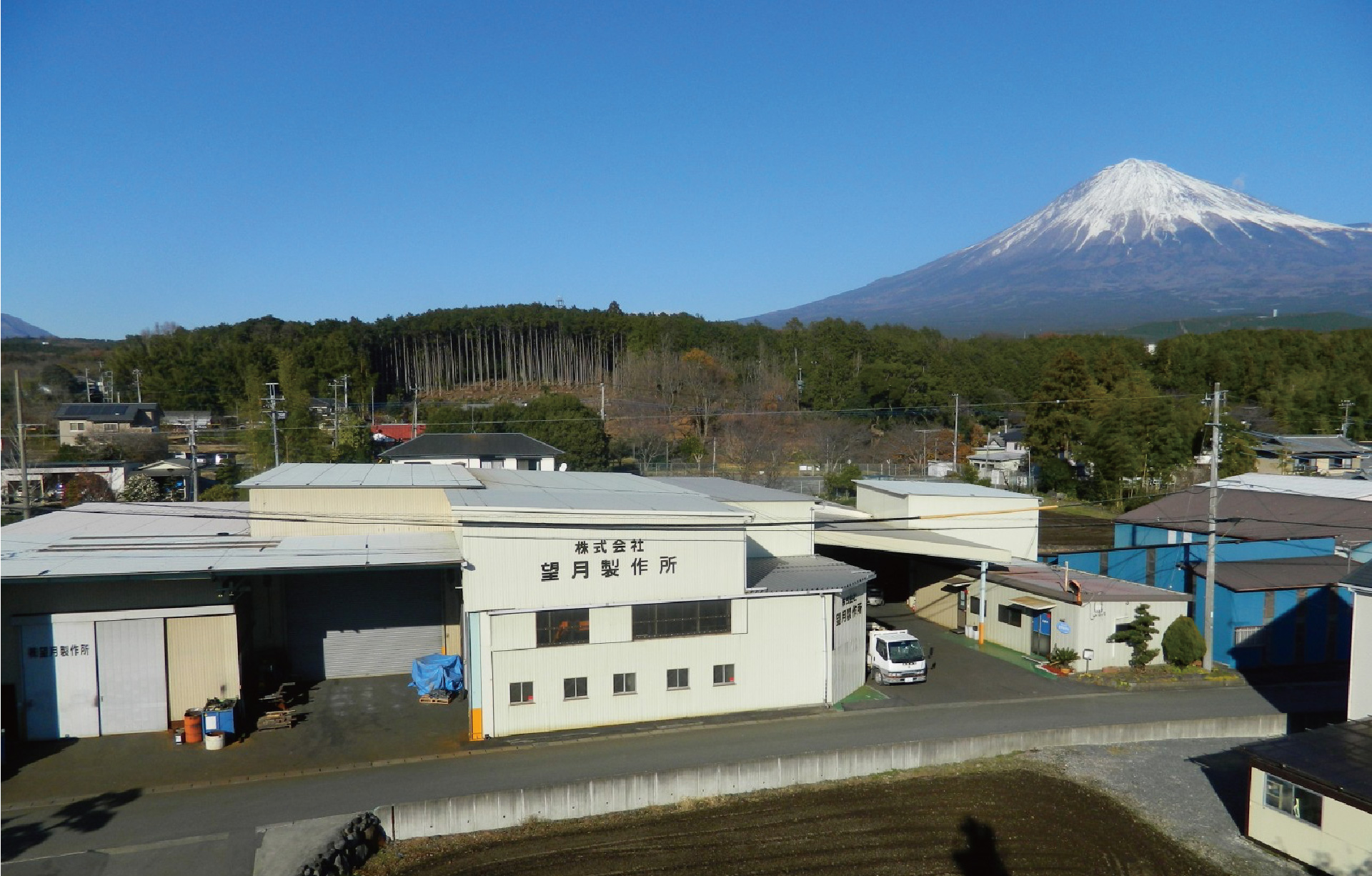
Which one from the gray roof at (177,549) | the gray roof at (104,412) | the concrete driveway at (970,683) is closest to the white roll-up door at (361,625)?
the gray roof at (177,549)

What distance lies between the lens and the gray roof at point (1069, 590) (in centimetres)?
1580

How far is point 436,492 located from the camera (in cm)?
1542

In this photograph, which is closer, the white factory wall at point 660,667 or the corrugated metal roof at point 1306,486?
the white factory wall at point 660,667

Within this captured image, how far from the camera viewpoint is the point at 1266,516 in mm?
19359

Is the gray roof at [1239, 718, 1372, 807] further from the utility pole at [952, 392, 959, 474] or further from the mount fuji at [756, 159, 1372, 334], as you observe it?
the mount fuji at [756, 159, 1372, 334]

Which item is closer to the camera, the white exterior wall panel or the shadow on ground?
the white exterior wall panel

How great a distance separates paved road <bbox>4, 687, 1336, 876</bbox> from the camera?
8523mm

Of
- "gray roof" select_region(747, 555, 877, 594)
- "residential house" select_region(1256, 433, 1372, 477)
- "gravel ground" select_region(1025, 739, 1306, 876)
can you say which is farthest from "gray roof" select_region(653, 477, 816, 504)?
"residential house" select_region(1256, 433, 1372, 477)

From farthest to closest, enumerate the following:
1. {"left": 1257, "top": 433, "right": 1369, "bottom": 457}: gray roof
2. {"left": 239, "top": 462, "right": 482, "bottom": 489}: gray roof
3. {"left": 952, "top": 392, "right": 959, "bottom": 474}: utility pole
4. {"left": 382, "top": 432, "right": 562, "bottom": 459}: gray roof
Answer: {"left": 952, "top": 392, "right": 959, "bottom": 474}: utility pole
{"left": 1257, "top": 433, "right": 1369, "bottom": 457}: gray roof
{"left": 382, "top": 432, "right": 562, "bottom": 459}: gray roof
{"left": 239, "top": 462, "right": 482, "bottom": 489}: gray roof

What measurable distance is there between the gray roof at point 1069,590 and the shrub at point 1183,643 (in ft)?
1.84

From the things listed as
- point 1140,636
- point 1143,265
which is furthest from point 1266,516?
point 1143,265

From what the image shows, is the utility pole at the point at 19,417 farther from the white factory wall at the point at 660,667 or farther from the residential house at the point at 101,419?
the residential house at the point at 101,419

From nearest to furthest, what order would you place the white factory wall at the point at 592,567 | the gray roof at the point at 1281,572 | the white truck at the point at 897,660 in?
the white factory wall at the point at 592,567 < the white truck at the point at 897,660 < the gray roof at the point at 1281,572

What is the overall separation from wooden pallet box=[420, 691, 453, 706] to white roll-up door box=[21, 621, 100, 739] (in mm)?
4380
